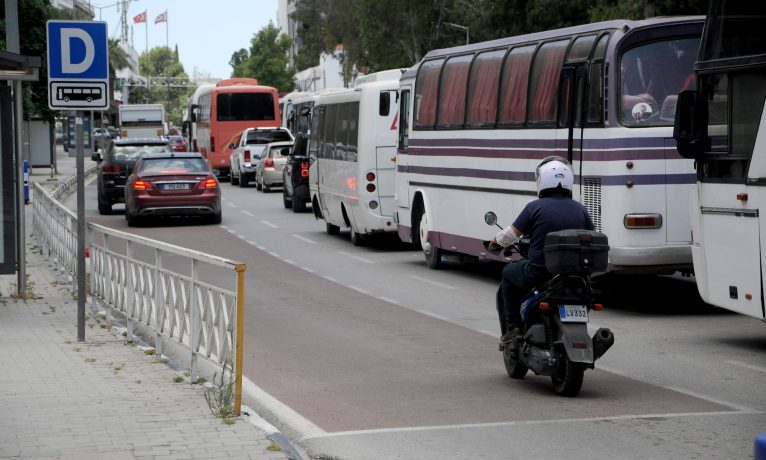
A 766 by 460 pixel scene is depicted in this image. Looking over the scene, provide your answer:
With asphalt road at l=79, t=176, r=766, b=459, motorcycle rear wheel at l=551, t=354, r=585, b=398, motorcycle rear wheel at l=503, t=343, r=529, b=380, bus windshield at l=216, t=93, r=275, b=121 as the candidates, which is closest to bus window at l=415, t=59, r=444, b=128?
asphalt road at l=79, t=176, r=766, b=459

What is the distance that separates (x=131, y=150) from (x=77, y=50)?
894 inches

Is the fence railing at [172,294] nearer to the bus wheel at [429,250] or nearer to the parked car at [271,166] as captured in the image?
the bus wheel at [429,250]

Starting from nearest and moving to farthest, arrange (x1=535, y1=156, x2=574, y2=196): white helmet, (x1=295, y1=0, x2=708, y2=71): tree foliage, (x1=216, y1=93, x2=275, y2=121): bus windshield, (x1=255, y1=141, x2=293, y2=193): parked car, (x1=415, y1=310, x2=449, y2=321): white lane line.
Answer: (x1=535, y1=156, x2=574, y2=196): white helmet, (x1=415, y1=310, x2=449, y2=321): white lane line, (x1=255, y1=141, x2=293, y2=193): parked car, (x1=295, y1=0, x2=708, y2=71): tree foliage, (x1=216, y1=93, x2=275, y2=121): bus windshield

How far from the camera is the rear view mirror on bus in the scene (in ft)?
78.0

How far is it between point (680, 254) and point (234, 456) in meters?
8.18

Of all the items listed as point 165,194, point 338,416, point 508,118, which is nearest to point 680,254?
point 508,118

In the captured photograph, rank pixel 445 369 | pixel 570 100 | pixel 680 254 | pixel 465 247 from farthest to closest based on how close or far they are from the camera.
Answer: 1. pixel 465 247
2. pixel 570 100
3. pixel 680 254
4. pixel 445 369

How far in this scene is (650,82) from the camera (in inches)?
583

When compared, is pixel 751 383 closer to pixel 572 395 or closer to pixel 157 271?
pixel 572 395

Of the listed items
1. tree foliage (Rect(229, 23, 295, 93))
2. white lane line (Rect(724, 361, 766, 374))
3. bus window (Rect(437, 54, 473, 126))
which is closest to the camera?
white lane line (Rect(724, 361, 766, 374))

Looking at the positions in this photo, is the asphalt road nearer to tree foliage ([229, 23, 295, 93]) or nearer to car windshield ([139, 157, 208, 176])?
car windshield ([139, 157, 208, 176])

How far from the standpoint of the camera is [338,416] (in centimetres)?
930

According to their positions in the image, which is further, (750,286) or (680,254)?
(680,254)

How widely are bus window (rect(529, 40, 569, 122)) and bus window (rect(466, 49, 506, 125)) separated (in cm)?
129
